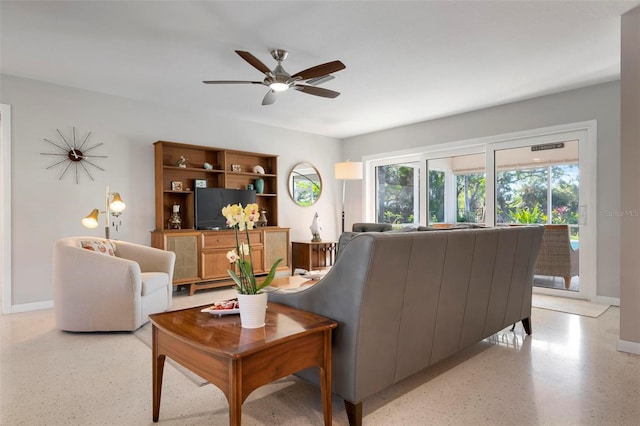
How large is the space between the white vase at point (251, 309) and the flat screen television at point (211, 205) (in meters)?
3.54

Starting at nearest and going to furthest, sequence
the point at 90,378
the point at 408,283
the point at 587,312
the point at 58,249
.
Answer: the point at 408,283, the point at 90,378, the point at 58,249, the point at 587,312

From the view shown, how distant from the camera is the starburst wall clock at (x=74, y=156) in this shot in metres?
4.09

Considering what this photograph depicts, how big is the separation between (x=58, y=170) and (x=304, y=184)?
3.58 meters

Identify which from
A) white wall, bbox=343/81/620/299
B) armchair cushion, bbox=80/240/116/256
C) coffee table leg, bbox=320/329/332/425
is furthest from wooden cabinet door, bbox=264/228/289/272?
coffee table leg, bbox=320/329/332/425

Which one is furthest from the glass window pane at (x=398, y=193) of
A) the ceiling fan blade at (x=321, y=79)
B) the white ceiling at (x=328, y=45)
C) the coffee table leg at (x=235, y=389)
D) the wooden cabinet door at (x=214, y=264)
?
the coffee table leg at (x=235, y=389)

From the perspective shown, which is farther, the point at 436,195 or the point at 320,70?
the point at 436,195

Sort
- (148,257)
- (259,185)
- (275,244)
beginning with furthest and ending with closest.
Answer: (259,185)
(275,244)
(148,257)

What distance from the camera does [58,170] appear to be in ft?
13.4

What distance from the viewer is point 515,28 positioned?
2887 millimetres

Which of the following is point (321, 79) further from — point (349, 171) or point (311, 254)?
point (311, 254)

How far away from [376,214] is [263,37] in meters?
4.32

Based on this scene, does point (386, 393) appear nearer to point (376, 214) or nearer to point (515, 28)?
point (515, 28)

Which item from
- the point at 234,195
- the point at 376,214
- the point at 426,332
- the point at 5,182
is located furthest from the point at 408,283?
the point at 376,214

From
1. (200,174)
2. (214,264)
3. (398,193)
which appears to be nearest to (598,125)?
(398,193)
